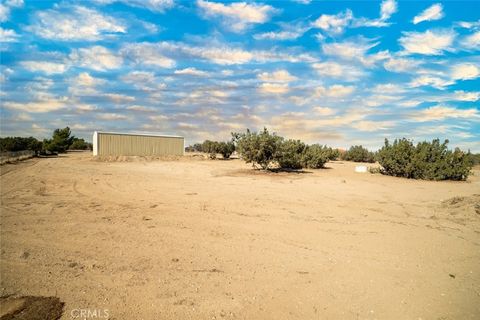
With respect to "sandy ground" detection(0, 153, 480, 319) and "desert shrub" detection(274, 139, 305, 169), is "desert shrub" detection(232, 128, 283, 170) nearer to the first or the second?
"desert shrub" detection(274, 139, 305, 169)

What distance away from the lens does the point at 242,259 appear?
5.31 metres

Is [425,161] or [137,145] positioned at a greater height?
[137,145]

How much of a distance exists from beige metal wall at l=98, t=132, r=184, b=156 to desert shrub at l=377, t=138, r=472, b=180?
3475 centimetres

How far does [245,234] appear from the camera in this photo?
6.74 meters

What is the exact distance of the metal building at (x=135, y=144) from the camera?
139 ft

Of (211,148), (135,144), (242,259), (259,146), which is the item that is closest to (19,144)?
(135,144)

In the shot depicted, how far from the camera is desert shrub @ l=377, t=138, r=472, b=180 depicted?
20.5m

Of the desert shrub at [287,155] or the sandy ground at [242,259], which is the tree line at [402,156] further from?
the sandy ground at [242,259]

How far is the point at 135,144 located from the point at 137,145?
1.22ft

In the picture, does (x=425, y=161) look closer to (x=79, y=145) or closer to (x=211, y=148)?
(x=211, y=148)

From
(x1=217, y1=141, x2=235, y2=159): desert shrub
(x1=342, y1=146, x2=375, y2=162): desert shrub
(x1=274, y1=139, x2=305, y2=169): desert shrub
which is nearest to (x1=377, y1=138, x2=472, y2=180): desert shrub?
(x1=274, y1=139, x2=305, y2=169): desert shrub

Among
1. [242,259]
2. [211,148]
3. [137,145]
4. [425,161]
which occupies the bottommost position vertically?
[242,259]

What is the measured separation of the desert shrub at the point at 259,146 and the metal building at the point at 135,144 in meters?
27.1

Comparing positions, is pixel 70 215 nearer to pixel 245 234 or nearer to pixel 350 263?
pixel 245 234
